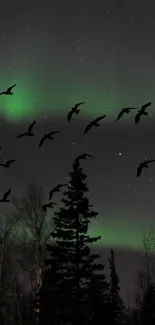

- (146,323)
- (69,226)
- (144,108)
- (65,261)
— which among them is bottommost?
(146,323)

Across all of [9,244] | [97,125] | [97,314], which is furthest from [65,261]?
[9,244]

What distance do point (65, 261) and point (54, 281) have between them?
1.30 metres

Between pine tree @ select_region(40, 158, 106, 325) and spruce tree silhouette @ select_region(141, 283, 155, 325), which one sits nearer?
pine tree @ select_region(40, 158, 106, 325)

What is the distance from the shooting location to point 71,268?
2794cm

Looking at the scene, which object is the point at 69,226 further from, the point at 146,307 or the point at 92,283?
the point at 146,307

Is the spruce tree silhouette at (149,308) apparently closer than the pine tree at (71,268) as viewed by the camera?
No

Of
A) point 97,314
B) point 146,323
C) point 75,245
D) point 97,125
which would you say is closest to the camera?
point 97,125

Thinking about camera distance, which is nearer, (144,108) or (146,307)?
(144,108)

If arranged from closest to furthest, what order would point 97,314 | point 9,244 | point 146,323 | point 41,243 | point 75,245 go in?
point 97,314 < point 75,245 < point 41,243 < point 146,323 < point 9,244

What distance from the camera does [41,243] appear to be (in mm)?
32812

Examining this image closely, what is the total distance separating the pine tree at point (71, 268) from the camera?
2684cm

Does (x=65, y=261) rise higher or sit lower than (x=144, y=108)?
lower

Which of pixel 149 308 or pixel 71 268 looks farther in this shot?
pixel 149 308

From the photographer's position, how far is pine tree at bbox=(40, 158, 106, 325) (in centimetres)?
2684
